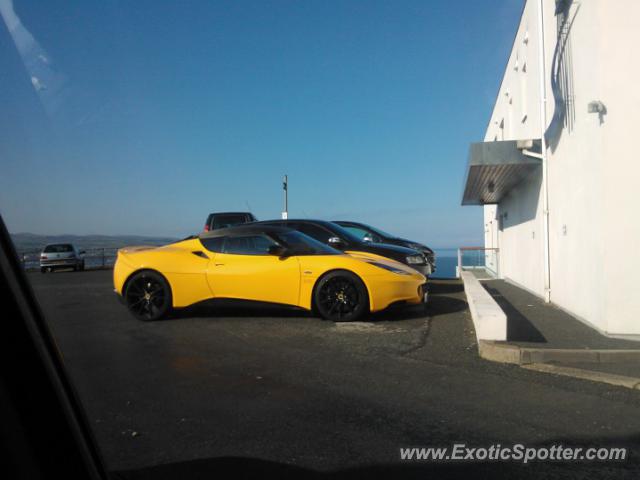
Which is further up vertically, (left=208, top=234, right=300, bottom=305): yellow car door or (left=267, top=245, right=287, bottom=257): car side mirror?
(left=267, top=245, right=287, bottom=257): car side mirror

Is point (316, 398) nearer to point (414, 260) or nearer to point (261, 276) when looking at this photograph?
point (261, 276)

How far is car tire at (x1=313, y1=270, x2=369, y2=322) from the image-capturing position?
25.3 ft

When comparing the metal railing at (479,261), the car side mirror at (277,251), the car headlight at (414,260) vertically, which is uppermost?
the car side mirror at (277,251)

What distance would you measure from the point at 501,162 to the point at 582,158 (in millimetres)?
3403

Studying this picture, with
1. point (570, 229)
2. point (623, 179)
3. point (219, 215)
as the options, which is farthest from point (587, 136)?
point (219, 215)

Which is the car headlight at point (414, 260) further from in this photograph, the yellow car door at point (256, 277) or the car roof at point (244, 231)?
the yellow car door at point (256, 277)

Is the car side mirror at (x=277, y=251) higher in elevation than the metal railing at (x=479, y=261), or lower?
higher

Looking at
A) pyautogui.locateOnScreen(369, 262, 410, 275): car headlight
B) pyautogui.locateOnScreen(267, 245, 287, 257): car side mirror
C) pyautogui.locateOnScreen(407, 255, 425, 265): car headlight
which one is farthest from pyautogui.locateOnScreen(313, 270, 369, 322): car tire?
pyautogui.locateOnScreen(407, 255, 425, 265): car headlight

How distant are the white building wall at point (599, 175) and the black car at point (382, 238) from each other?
3831mm

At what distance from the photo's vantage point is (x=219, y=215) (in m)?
14.9

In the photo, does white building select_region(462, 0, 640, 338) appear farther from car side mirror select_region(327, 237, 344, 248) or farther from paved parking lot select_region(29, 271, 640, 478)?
car side mirror select_region(327, 237, 344, 248)

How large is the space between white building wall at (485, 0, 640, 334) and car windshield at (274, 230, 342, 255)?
12.2 feet

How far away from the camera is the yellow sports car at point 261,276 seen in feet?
25.3

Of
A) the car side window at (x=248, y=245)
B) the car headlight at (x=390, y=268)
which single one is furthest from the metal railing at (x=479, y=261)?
the car side window at (x=248, y=245)
